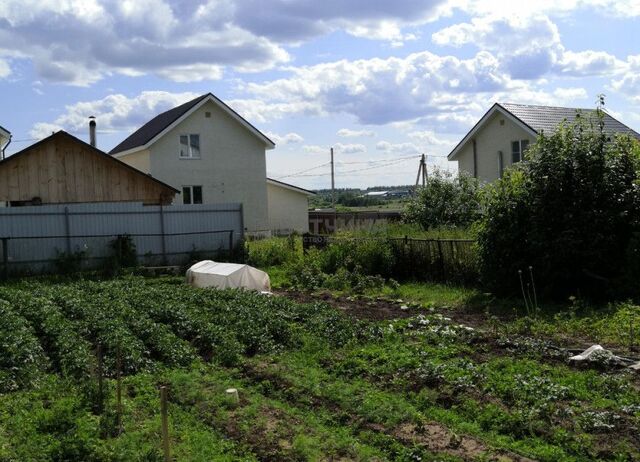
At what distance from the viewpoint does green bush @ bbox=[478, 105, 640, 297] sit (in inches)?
480

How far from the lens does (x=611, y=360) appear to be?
764 centimetres

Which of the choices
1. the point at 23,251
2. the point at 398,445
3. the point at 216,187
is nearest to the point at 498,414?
the point at 398,445

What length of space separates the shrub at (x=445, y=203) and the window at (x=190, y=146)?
11843mm

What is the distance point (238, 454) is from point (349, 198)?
69.8 metres

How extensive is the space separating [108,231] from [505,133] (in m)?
17.1

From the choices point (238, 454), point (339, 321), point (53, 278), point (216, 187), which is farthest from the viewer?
point (216, 187)

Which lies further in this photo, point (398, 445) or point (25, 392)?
point (25, 392)

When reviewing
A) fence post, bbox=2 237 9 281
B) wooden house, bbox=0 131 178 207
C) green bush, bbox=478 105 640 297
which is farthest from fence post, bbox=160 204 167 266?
green bush, bbox=478 105 640 297

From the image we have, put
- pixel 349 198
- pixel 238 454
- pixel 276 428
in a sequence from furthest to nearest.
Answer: pixel 349 198, pixel 276 428, pixel 238 454

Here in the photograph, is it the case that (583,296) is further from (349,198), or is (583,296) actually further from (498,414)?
(349,198)

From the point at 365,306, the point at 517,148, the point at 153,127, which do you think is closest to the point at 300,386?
the point at 365,306

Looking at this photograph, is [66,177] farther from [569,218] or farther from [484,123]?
[484,123]

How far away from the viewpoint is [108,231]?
776 inches

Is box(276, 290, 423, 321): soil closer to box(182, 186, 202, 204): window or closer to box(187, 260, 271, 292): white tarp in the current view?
box(187, 260, 271, 292): white tarp
